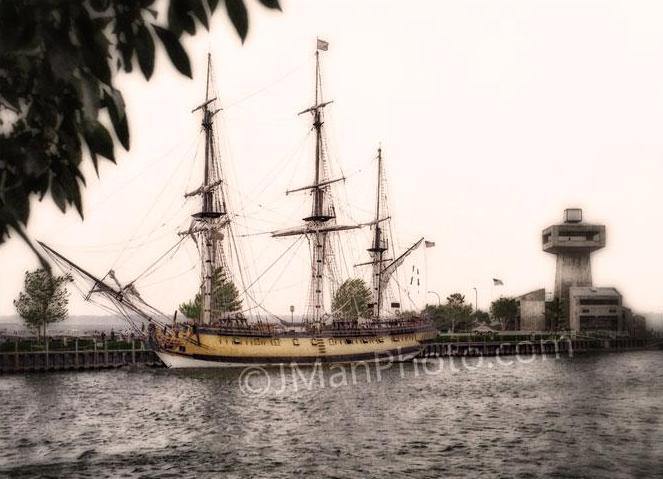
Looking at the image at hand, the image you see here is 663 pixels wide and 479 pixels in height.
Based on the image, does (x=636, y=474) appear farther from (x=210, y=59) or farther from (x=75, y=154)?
(x=210, y=59)

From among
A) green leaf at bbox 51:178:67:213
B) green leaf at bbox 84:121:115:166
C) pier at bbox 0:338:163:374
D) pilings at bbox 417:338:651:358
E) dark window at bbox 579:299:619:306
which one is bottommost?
pilings at bbox 417:338:651:358

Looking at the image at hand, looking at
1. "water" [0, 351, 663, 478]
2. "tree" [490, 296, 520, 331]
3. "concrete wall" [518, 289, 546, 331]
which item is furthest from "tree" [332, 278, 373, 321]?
"water" [0, 351, 663, 478]

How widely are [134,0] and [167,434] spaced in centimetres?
2848

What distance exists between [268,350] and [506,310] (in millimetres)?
94771

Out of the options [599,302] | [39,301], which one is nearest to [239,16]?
[39,301]

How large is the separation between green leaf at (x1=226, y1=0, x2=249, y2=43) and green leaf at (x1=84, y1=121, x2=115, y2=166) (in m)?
0.67

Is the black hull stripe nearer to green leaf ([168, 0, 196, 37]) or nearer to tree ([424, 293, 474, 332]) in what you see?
green leaf ([168, 0, 196, 37])

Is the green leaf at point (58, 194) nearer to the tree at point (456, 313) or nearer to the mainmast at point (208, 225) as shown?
the mainmast at point (208, 225)

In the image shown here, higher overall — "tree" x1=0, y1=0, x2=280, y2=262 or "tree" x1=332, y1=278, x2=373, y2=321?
"tree" x1=0, y1=0, x2=280, y2=262

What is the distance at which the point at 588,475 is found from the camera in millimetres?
22094

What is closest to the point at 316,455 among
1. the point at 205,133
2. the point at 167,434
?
the point at 167,434

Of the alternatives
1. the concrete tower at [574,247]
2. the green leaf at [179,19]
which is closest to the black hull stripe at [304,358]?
the concrete tower at [574,247]

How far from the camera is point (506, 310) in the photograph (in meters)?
149

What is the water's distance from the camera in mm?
23094
